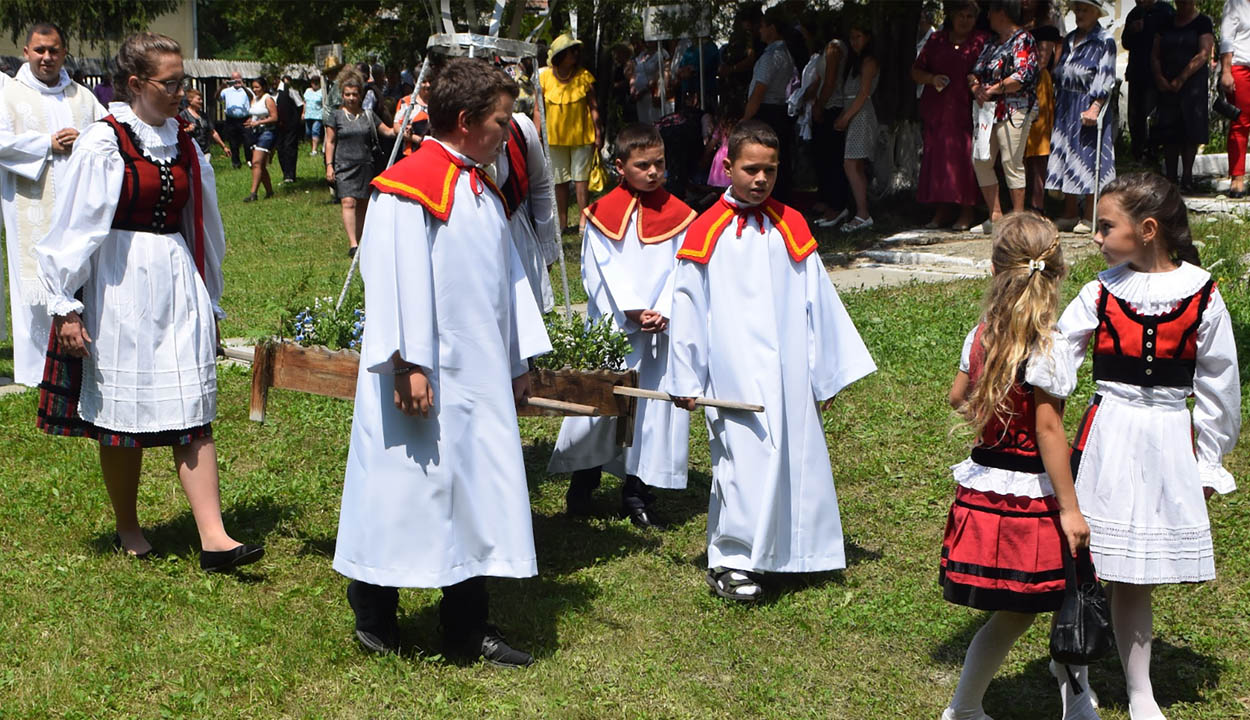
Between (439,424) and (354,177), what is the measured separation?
9710mm

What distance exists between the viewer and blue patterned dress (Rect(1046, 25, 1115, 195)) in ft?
35.5

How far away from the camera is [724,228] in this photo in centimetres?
509

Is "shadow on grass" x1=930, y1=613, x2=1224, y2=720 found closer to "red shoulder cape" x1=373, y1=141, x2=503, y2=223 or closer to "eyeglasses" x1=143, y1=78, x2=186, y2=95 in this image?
"red shoulder cape" x1=373, y1=141, x2=503, y2=223

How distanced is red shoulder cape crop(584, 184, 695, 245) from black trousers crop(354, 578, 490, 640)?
1.96 m

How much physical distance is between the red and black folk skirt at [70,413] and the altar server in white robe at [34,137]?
83.1 inches

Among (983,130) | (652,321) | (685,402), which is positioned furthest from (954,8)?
(685,402)

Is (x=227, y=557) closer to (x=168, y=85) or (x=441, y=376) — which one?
(x=441, y=376)

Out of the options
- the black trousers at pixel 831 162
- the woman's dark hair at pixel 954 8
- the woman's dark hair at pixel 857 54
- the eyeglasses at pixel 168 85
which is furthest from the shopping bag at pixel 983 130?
the eyeglasses at pixel 168 85

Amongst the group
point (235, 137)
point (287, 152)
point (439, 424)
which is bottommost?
point (439, 424)

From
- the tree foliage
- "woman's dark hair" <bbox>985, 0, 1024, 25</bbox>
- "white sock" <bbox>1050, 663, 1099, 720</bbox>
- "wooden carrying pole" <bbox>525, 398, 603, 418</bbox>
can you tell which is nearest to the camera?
"white sock" <bbox>1050, 663, 1099, 720</bbox>

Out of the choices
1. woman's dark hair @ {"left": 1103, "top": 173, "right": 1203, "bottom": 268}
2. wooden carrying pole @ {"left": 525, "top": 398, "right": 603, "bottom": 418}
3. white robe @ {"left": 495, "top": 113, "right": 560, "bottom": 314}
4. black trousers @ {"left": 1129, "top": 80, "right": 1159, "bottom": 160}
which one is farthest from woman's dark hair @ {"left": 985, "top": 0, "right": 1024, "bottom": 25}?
wooden carrying pole @ {"left": 525, "top": 398, "right": 603, "bottom": 418}

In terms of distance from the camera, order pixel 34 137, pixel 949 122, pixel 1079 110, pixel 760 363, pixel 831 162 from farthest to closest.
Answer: pixel 831 162
pixel 949 122
pixel 1079 110
pixel 34 137
pixel 760 363

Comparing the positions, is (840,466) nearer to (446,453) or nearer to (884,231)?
(446,453)

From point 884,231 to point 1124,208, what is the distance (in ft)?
28.2
